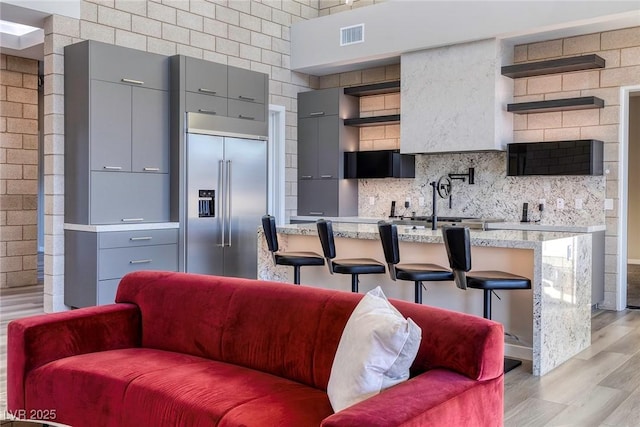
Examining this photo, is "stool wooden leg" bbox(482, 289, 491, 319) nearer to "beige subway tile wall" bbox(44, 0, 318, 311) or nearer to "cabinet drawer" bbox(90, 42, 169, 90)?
"cabinet drawer" bbox(90, 42, 169, 90)

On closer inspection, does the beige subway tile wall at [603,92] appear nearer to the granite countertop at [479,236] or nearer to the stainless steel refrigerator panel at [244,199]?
the granite countertop at [479,236]

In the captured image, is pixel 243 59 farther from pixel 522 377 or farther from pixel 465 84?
pixel 522 377

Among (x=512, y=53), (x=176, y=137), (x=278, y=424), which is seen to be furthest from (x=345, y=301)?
(x=512, y=53)

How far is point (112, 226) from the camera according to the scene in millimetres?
5445

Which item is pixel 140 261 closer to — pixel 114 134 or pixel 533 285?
pixel 114 134

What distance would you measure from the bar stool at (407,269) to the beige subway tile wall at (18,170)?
16.9 ft

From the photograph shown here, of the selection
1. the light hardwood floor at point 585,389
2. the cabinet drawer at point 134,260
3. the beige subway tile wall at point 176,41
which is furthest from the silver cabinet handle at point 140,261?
the light hardwood floor at point 585,389

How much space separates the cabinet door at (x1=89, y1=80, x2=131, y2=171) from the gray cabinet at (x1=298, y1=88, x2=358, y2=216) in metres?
2.81

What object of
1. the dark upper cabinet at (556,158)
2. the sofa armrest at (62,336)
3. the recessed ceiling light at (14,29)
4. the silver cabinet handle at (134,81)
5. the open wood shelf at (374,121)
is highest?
the recessed ceiling light at (14,29)

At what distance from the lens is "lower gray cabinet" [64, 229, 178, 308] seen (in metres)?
5.36

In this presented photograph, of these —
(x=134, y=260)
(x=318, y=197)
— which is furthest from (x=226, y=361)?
(x=318, y=197)

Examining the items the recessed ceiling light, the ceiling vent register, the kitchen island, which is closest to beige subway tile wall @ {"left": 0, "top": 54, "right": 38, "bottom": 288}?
the recessed ceiling light

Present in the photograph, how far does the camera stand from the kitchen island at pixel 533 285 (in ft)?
12.3

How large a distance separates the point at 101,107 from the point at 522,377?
4210 millimetres
